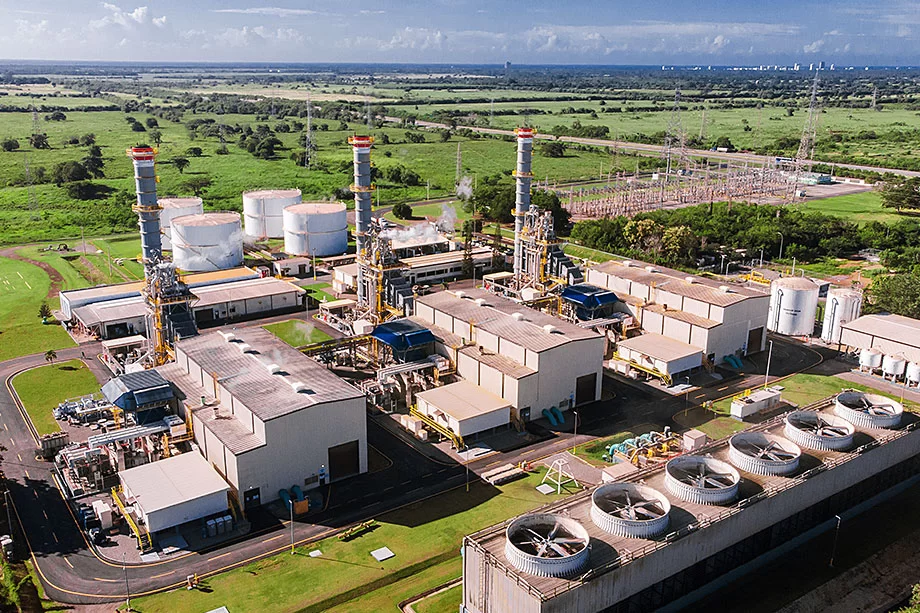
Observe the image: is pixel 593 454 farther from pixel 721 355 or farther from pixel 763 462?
pixel 721 355

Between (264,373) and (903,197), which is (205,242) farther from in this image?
(903,197)

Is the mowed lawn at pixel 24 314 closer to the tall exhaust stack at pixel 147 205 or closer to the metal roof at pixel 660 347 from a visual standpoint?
the tall exhaust stack at pixel 147 205

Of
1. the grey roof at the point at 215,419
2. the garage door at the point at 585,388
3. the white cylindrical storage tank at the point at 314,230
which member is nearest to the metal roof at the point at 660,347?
the garage door at the point at 585,388

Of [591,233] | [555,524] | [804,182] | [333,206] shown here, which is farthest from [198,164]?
[555,524]

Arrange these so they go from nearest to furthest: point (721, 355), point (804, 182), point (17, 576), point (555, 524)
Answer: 1. point (555, 524)
2. point (17, 576)
3. point (721, 355)
4. point (804, 182)

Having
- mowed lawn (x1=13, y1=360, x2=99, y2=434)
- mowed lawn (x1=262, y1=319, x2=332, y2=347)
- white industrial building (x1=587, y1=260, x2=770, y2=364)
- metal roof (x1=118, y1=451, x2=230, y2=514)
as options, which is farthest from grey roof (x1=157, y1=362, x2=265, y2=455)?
white industrial building (x1=587, y1=260, x2=770, y2=364)

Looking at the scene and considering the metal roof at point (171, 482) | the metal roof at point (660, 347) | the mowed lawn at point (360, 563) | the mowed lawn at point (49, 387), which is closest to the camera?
the mowed lawn at point (360, 563)
